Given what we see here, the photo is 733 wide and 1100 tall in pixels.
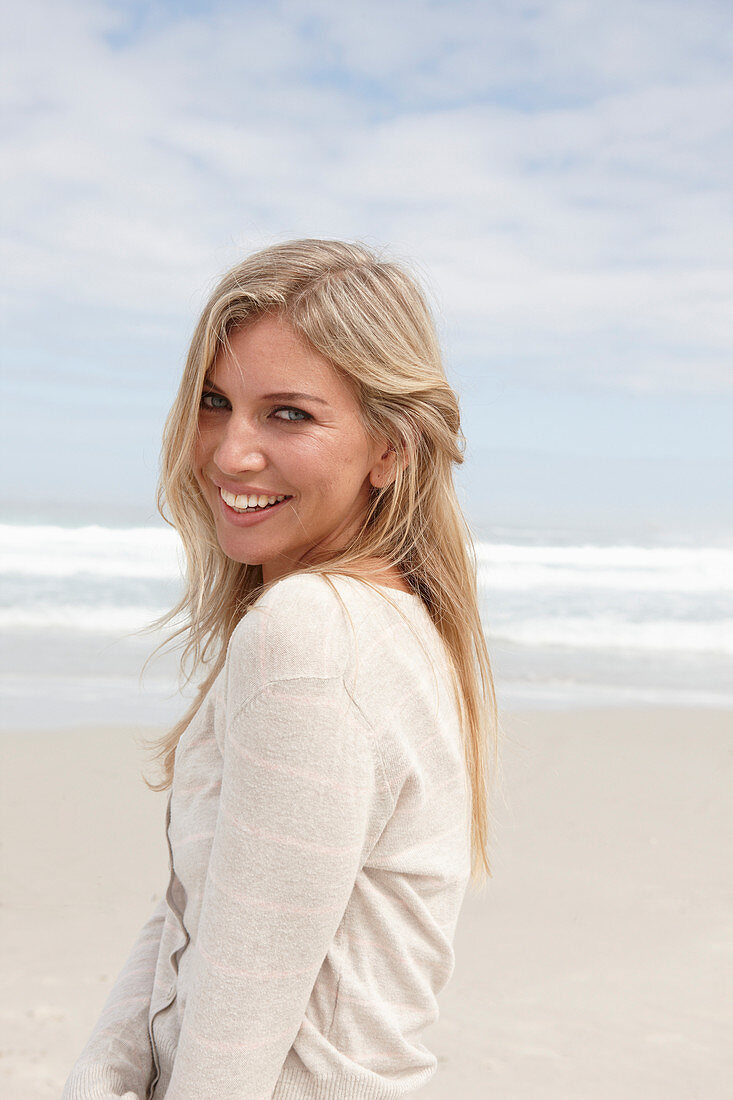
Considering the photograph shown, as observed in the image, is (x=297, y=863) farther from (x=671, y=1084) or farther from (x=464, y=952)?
(x=464, y=952)

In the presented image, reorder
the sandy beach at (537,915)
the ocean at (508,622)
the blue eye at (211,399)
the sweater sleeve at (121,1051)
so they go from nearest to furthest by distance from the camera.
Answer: the sweater sleeve at (121,1051)
the blue eye at (211,399)
the sandy beach at (537,915)
the ocean at (508,622)

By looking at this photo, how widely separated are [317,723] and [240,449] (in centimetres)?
48

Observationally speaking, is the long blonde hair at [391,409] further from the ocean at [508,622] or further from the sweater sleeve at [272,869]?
the ocean at [508,622]

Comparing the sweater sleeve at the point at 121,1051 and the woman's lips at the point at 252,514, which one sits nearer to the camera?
the sweater sleeve at the point at 121,1051

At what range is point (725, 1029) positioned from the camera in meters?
3.75

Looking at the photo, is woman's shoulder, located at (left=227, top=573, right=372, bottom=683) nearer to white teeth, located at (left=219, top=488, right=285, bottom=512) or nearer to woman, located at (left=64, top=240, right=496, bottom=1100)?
woman, located at (left=64, top=240, right=496, bottom=1100)

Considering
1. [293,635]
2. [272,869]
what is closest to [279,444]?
[293,635]

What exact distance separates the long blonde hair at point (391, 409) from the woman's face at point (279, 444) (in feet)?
0.08

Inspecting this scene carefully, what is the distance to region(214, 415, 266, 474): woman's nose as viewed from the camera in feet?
4.82

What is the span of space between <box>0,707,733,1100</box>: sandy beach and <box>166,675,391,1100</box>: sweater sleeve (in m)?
2.51

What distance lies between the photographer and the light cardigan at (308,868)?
3.79ft

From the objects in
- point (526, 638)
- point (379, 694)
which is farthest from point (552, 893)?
point (526, 638)

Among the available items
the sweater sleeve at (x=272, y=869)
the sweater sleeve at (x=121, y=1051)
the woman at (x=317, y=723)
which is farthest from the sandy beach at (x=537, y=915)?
the sweater sleeve at (x=272, y=869)

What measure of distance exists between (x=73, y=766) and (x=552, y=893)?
2990mm
